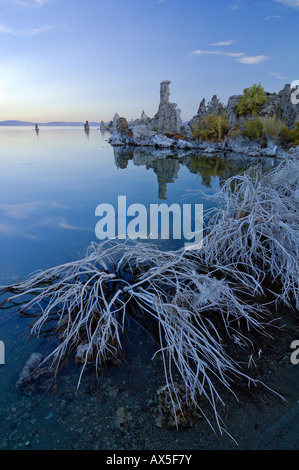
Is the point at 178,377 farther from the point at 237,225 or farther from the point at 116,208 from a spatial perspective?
the point at 116,208

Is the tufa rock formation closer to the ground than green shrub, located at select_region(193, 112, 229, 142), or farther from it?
farther from it

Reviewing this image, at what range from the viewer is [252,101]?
2511cm

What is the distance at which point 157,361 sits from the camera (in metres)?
2.22

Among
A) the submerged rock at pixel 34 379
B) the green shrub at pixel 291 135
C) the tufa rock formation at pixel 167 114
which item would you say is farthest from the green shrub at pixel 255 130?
the submerged rock at pixel 34 379

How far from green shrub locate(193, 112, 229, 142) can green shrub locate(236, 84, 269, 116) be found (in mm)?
2918

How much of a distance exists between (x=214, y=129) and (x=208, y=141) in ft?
4.51

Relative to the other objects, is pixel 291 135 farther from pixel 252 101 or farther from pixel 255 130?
pixel 252 101

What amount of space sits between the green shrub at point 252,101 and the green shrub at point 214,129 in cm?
292

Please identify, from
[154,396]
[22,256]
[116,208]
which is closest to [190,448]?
[154,396]

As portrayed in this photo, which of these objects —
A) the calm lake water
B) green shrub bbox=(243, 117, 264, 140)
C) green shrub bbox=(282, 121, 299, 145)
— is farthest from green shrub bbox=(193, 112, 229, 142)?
the calm lake water

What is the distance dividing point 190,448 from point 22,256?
377cm

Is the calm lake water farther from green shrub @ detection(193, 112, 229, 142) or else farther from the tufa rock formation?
the tufa rock formation

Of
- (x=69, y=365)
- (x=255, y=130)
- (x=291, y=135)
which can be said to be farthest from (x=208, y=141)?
(x=69, y=365)

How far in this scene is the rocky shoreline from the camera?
19.4m
